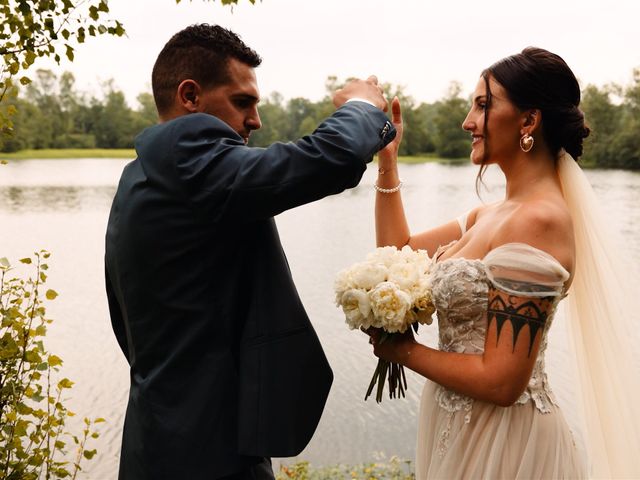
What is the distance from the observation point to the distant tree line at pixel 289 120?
175 ft

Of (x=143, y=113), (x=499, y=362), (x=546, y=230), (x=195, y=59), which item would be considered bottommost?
(x=499, y=362)

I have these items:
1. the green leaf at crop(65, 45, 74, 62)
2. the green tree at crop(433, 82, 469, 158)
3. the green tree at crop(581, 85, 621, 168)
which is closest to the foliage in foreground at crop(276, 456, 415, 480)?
the green leaf at crop(65, 45, 74, 62)

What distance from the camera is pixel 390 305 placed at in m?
2.31

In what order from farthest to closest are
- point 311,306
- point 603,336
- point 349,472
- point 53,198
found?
point 53,198 → point 311,306 → point 349,472 → point 603,336

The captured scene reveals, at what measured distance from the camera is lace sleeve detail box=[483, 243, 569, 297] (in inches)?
88.7

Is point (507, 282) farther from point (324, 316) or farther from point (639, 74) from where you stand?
point (639, 74)

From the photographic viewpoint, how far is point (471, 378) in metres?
2.31

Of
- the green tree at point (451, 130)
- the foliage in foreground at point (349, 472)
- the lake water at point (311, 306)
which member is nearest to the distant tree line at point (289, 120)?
the green tree at point (451, 130)

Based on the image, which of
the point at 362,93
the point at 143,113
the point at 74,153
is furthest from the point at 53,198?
the point at 143,113

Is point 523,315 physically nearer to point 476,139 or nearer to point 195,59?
point 476,139

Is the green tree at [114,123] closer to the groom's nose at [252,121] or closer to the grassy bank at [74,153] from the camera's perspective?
the grassy bank at [74,153]

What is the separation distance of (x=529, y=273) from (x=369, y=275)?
65cm

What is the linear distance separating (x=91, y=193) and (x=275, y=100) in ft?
127

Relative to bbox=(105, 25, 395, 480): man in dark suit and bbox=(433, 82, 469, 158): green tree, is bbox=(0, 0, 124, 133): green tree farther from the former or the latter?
bbox=(433, 82, 469, 158): green tree
